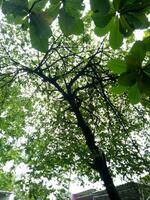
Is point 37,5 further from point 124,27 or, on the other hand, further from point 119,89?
point 119,89

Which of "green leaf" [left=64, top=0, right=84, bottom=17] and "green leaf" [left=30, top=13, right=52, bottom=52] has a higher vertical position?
"green leaf" [left=64, top=0, right=84, bottom=17]

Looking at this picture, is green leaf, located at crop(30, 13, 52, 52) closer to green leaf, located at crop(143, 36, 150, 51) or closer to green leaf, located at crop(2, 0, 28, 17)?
green leaf, located at crop(2, 0, 28, 17)

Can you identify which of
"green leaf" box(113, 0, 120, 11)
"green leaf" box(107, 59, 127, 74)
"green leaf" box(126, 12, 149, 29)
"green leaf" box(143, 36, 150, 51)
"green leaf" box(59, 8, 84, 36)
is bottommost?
"green leaf" box(107, 59, 127, 74)

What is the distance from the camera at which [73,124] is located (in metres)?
13.5

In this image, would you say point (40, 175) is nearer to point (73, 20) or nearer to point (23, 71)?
point (23, 71)

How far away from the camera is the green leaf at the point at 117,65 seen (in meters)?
1.46

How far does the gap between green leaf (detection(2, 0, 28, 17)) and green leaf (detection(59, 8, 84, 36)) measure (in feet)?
0.63

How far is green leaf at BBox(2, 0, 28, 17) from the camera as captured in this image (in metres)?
1.45

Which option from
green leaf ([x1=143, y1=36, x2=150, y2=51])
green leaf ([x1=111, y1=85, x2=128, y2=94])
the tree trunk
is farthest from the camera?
the tree trunk

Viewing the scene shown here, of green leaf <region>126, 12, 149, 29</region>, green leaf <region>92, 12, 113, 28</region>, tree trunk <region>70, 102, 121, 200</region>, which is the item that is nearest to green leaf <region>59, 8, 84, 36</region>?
green leaf <region>92, 12, 113, 28</region>

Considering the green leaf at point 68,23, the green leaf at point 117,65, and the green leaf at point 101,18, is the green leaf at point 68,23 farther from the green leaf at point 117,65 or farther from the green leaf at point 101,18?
the green leaf at point 117,65

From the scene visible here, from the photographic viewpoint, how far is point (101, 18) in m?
1.54

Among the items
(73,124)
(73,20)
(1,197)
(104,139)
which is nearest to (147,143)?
(104,139)

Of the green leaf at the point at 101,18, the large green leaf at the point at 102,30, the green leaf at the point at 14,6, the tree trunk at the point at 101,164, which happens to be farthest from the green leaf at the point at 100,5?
the tree trunk at the point at 101,164
